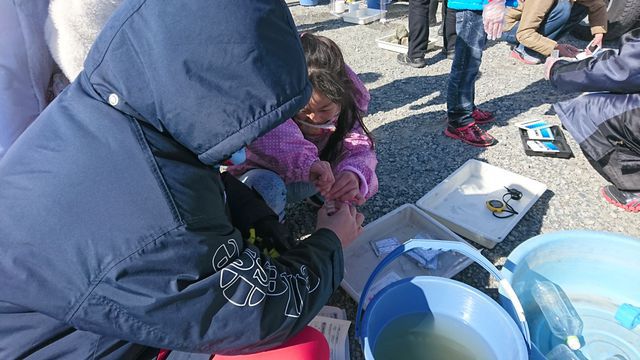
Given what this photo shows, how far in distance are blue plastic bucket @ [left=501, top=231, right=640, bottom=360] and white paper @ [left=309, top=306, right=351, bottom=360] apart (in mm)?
554

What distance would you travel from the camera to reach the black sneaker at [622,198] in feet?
6.68

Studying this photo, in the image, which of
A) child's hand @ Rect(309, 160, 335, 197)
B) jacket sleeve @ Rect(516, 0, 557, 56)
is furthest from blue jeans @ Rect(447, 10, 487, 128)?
child's hand @ Rect(309, 160, 335, 197)

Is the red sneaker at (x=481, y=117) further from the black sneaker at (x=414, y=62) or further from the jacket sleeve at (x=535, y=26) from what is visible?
the black sneaker at (x=414, y=62)

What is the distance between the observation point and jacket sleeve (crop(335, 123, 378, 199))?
1.67m

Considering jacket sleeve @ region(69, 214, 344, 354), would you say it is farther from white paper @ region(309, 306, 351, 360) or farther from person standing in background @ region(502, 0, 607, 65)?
person standing in background @ region(502, 0, 607, 65)

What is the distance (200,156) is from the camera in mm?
831

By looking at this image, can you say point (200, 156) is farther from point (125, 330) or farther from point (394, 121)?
point (394, 121)

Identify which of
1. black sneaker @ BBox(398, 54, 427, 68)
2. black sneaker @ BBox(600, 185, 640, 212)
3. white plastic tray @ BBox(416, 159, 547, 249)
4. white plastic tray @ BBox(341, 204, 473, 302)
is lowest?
black sneaker @ BBox(398, 54, 427, 68)

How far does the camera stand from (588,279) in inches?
62.6

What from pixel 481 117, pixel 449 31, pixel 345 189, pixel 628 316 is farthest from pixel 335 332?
pixel 449 31

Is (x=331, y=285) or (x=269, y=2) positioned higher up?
(x=269, y=2)

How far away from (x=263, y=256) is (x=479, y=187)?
157cm

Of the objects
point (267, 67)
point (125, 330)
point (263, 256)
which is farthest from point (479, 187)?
point (125, 330)

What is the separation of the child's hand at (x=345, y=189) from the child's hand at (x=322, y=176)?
28mm
